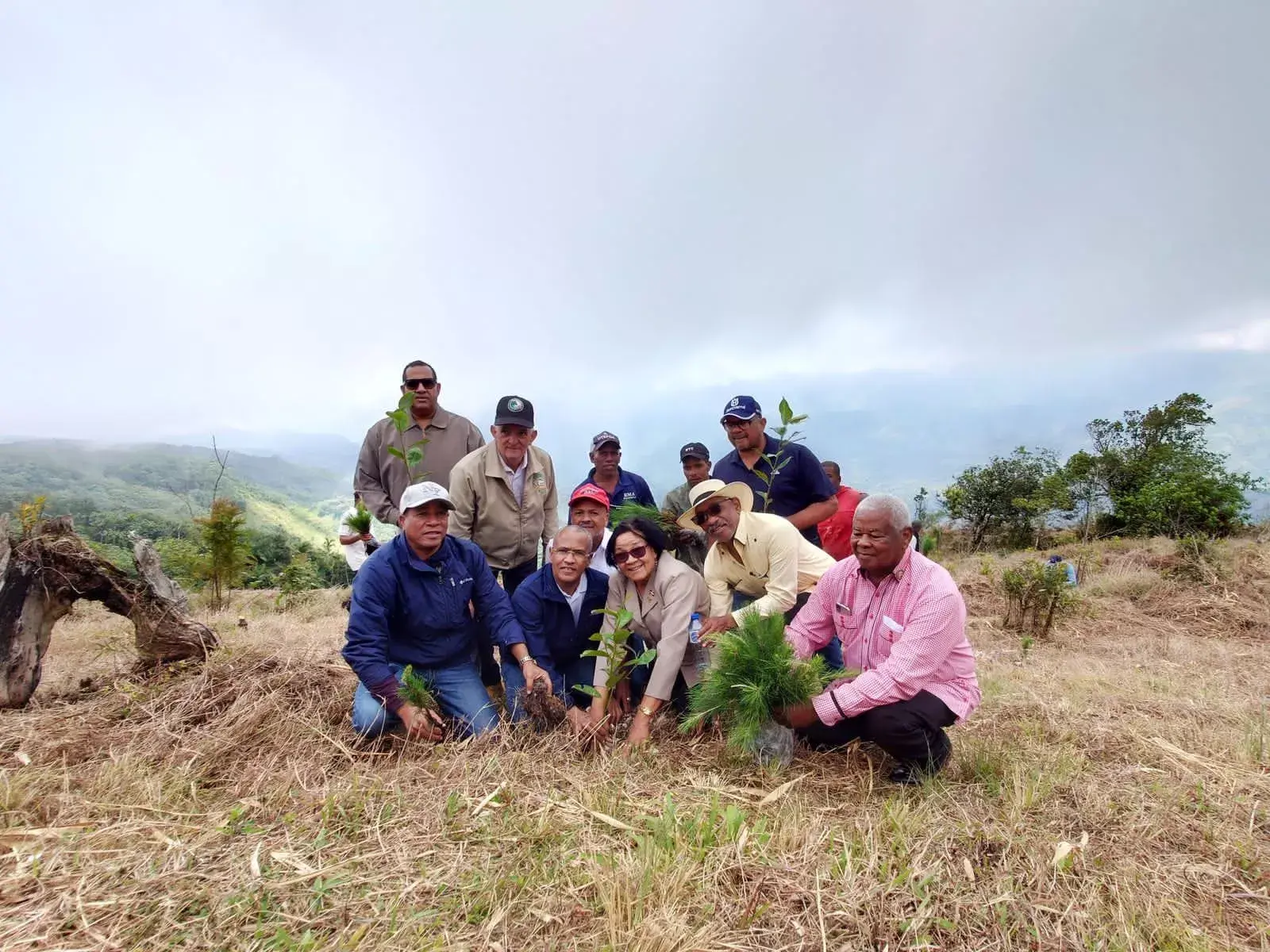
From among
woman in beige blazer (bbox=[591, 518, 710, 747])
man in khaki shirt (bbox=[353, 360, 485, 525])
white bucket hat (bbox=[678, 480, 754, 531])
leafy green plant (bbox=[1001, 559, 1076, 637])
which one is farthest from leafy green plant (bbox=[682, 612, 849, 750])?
leafy green plant (bbox=[1001, 559, 1076, 637])

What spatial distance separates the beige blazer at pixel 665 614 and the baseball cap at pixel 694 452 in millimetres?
1940

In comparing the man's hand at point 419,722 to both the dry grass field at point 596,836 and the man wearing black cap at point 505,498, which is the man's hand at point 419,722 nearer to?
the dry grass field at point 596,836

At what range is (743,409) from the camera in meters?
4.72

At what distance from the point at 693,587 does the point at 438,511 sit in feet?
5.14

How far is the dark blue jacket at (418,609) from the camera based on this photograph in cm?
356

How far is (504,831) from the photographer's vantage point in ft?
8.14

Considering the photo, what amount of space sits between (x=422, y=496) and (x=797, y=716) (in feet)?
7.59

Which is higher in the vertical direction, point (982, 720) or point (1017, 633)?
point (982, 720)

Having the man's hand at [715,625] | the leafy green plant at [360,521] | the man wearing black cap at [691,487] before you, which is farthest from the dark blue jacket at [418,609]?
the man wearing black cap at [691,487]

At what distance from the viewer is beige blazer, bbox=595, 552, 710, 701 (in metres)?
3.61

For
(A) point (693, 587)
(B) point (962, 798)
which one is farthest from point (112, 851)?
(B) point (962, 798)

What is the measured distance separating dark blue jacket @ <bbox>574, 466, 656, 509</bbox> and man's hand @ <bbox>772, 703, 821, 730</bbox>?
2.22 metres

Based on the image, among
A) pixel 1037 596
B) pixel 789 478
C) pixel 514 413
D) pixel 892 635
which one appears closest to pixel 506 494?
pixel 514 413

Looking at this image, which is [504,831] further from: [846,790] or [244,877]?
[846,790]
